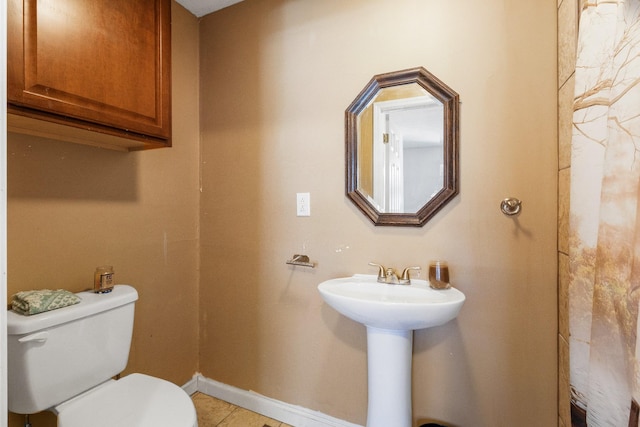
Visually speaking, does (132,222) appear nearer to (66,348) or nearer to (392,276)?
(66,348)

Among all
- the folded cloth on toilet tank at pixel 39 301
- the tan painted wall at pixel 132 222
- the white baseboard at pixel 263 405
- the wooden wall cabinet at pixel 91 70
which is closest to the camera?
the wooden wall cabinet at pixel 91 70

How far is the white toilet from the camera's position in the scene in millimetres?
971

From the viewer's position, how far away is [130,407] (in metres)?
1.05

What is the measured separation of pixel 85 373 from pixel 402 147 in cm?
155

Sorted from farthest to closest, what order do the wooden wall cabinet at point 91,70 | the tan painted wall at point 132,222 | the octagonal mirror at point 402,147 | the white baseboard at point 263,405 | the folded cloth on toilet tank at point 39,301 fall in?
the white baseboard at point 263,405 < the octagonal mirror at point 402,147 < the tan painted wall at point 132,222 < the folded cloth on toilet tank at point 39,301 < the wooden wall cabinet at point 91,70

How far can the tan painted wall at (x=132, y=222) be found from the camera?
1155mm

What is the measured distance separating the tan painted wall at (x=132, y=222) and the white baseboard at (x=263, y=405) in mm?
122

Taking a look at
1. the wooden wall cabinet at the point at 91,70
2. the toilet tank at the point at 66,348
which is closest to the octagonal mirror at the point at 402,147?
the wooden wall cabinet at the point at 91,70

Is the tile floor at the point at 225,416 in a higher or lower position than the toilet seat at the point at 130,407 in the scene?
lower

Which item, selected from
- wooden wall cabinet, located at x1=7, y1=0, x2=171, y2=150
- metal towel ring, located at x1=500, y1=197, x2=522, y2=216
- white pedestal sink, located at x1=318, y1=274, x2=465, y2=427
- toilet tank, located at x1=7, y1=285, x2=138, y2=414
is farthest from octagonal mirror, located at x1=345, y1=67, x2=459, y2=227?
toilet tank, located at x1=7, y1=285, x2=138, y2=414

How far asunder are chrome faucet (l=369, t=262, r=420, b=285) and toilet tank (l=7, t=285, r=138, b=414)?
107 cm

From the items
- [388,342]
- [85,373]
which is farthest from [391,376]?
[85,373]

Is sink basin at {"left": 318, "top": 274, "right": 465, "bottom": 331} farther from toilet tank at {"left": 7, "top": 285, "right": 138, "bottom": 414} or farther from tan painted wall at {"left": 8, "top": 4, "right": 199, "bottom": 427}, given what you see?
tan painted wall at {"left": 8, "top": 4, "right": 199, "bottom": 427}

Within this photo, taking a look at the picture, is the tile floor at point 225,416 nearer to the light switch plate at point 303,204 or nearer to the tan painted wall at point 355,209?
the tan painted wall at point 355,209
